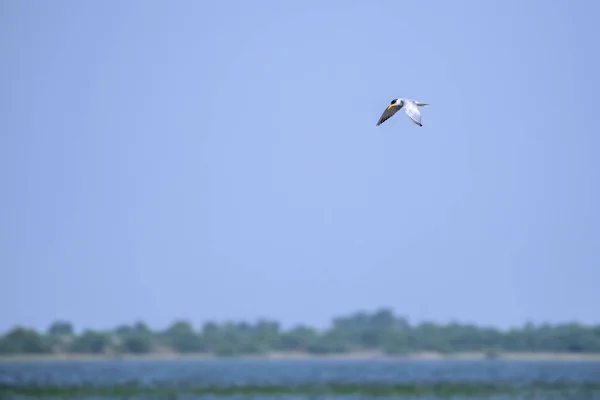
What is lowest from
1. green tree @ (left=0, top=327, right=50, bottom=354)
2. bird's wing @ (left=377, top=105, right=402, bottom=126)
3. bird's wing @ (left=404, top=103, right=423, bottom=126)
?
bird's wing @ (left=404, top=103, right=423, bottom=126)

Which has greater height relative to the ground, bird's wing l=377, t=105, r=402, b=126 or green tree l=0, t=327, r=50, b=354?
green tree l=0, t=327, r=50, b=354

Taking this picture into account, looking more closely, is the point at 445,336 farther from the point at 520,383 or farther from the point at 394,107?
the point at 394,107

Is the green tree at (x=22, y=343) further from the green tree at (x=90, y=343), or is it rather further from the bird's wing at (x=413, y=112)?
the bird's wing at (x=413, y=112)

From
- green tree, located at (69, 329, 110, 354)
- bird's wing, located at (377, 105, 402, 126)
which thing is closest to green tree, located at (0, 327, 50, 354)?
green tree, located at (69, 329, 110, 354)

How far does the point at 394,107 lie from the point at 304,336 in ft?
512

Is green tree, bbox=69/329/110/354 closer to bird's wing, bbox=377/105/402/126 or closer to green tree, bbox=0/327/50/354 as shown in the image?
green tree, bbox=0/327/50/354

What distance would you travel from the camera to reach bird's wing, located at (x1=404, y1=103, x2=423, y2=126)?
3229 cm

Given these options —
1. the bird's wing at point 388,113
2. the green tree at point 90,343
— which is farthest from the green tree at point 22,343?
the bird's wing at point 388,113

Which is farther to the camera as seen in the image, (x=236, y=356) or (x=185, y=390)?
(x=236, y=356)

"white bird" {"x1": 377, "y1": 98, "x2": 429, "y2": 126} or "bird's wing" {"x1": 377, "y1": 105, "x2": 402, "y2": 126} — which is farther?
"bird's wing" {"x1": 377, "y1": 105, "x2": 402, "y2": 126}

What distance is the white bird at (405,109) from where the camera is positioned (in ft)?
107

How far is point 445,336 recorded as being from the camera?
18388 cm

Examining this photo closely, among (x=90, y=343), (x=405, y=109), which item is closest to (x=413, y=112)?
(x=405, y=109)

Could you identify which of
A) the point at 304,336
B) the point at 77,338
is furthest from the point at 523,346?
the point at 77,338
